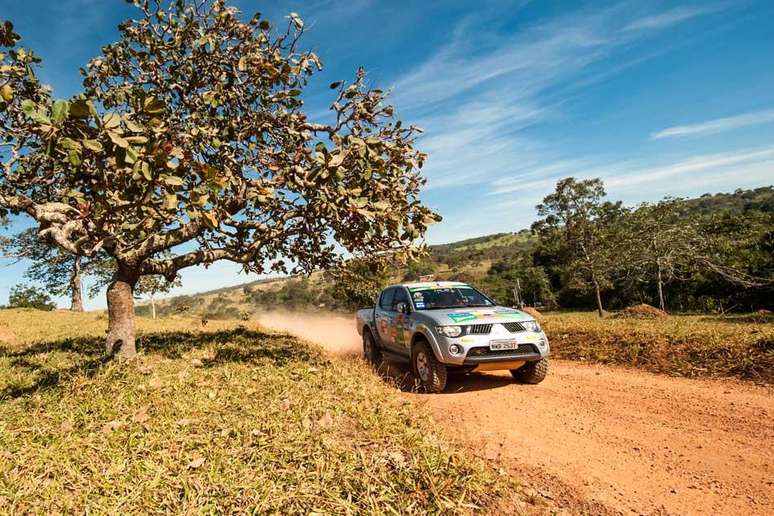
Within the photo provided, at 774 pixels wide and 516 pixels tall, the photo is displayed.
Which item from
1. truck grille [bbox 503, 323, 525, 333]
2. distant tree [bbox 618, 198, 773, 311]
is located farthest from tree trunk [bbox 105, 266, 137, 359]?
distant tree [bbox 618, 198, 773, 311]

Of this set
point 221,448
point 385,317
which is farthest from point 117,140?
point 385,317

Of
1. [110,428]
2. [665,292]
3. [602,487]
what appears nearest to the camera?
[602,487]

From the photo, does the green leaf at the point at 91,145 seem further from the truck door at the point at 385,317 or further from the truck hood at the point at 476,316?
the truck door at the point at 385,317

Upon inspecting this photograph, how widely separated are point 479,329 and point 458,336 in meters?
0.37

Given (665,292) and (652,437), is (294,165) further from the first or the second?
(665,292)

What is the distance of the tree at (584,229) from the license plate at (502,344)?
26.4 meters

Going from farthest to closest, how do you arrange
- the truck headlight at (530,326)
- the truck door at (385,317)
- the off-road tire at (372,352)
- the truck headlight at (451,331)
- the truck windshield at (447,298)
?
the off-road tire at (372,352) < the truck door at (385,317) < the truck windshield at (447,298) < the truck headlight at (530,326) < the truck headlight at (451,331)

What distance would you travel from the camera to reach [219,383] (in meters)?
5.82

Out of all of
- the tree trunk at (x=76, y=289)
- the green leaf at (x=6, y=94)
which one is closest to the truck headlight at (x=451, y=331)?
the green leaf at (x=6, y=94)

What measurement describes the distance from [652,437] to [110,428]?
18.8ft

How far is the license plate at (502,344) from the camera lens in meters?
6.77

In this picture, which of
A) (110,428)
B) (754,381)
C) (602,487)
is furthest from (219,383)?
(754,381)

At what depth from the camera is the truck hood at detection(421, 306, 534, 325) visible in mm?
6973

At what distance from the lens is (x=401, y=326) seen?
331 inches
